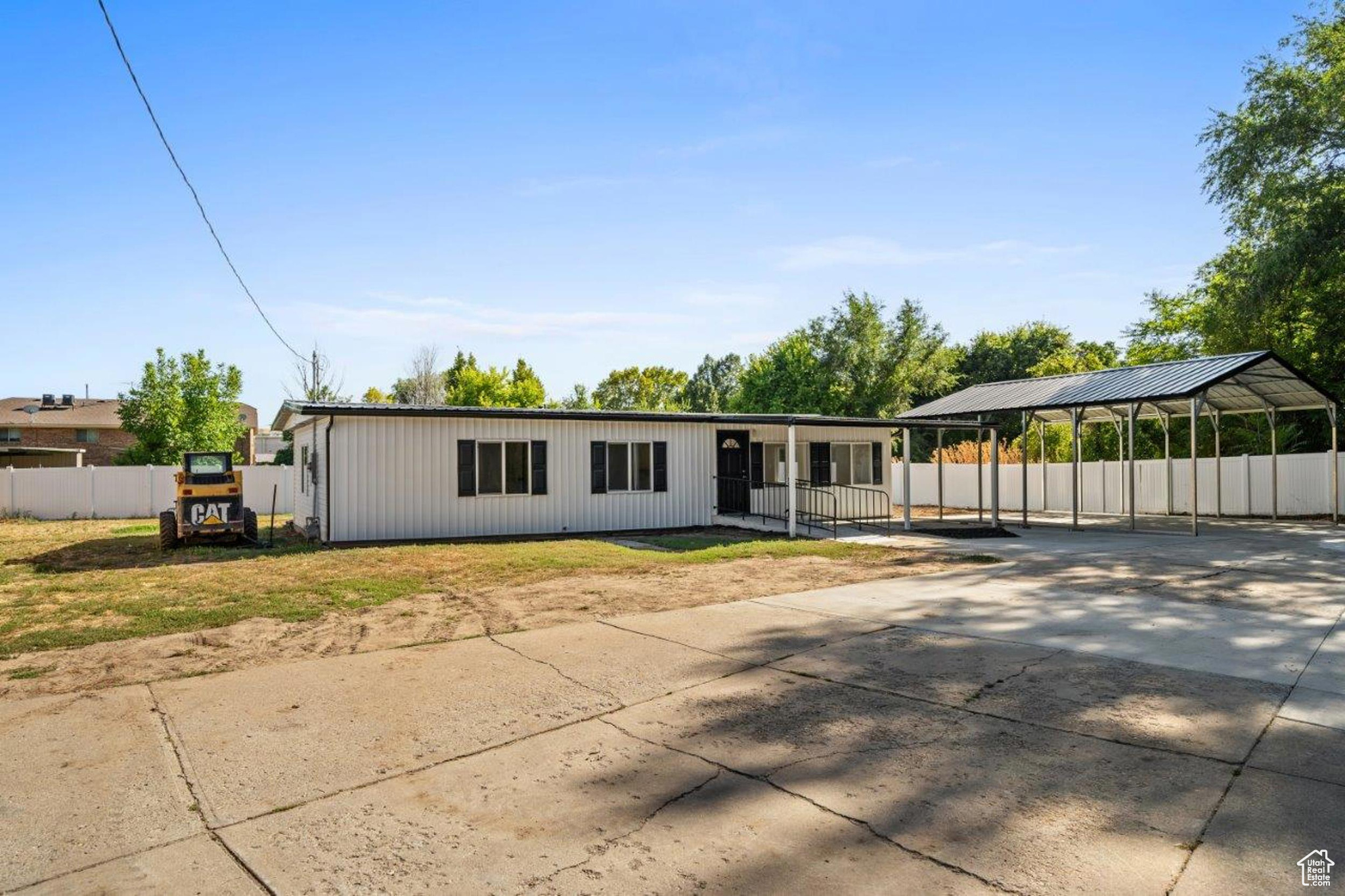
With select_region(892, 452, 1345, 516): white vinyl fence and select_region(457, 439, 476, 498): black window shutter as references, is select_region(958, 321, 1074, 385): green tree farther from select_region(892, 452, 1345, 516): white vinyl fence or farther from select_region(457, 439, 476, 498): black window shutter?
select_region(457, 439, 476, 498): black window shutter

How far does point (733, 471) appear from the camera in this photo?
64.7ft

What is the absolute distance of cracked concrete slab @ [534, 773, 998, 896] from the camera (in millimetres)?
3076

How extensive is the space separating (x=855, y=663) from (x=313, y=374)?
4091 cm

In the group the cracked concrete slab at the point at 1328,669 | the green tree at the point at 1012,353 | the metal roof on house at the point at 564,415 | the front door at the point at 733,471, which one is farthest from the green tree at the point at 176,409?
the green tree at the point at 1012,353

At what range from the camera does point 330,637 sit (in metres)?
7.36

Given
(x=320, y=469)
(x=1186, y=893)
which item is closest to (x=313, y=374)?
(x=320, y=469)

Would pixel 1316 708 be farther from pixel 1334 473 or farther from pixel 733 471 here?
pixel 1334 473

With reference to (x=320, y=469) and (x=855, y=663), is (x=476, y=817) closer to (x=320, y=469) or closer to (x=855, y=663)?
(x=855, y=663)

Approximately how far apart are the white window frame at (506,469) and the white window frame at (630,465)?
1.83 meters

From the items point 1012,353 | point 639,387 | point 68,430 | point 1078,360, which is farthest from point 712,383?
point 68,430

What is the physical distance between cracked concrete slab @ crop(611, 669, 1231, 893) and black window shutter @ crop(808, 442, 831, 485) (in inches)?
590

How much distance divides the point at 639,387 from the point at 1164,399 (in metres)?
48.4

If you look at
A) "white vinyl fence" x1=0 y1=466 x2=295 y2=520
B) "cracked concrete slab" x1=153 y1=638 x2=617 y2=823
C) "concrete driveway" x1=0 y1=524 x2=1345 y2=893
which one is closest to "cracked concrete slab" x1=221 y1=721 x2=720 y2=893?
"concrete driveway" x1=0 y1=524 x2=1345 y2=893

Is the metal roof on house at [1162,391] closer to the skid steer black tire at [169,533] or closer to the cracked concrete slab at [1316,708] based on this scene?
the cracked concrete slab at [1316,708]
